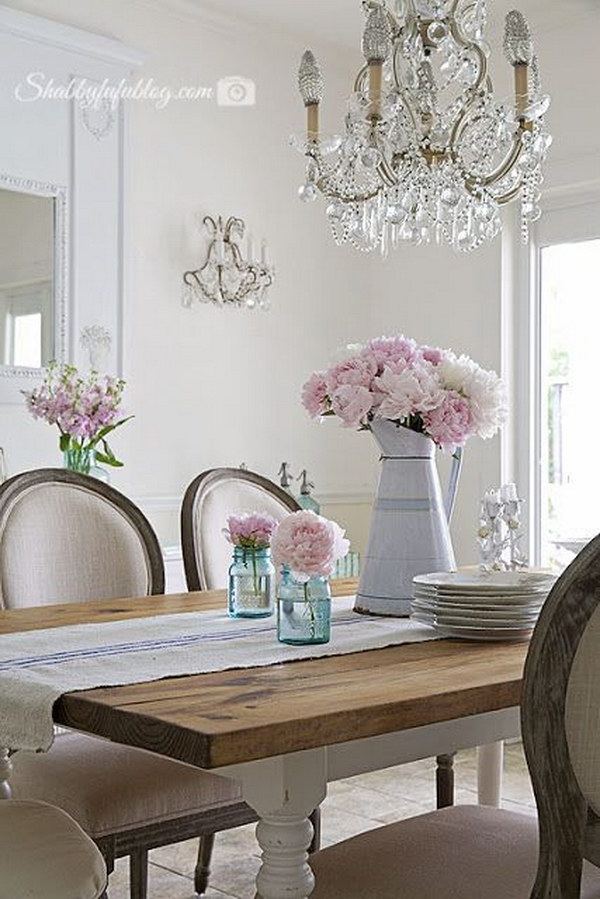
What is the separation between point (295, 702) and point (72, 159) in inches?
114

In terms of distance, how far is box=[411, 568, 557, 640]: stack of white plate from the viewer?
2004 millimetres

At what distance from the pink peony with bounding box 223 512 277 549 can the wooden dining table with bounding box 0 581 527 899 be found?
0.41 m

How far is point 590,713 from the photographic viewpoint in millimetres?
1431

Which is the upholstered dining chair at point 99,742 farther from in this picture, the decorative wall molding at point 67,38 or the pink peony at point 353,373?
the decorative wall molding at point 67,38

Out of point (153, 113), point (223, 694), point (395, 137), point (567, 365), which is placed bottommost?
point (223, 694)

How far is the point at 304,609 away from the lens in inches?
76.2

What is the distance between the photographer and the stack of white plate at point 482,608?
6.57ft

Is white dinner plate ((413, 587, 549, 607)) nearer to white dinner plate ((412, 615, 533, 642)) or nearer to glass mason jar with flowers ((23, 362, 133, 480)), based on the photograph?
white dinner plate ((412, 615, 533, 642))

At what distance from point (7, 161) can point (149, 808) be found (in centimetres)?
232

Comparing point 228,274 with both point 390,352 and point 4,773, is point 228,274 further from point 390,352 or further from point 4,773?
point 4,773

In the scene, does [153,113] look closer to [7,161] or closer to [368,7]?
[7,161]

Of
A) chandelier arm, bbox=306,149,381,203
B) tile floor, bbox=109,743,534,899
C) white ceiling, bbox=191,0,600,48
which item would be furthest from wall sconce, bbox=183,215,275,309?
tile floor, bbox=109,743,534,899

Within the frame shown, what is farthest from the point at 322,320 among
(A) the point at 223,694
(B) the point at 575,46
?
(A) the point at 223,694

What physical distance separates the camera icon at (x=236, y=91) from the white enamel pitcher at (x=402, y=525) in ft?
8.45
